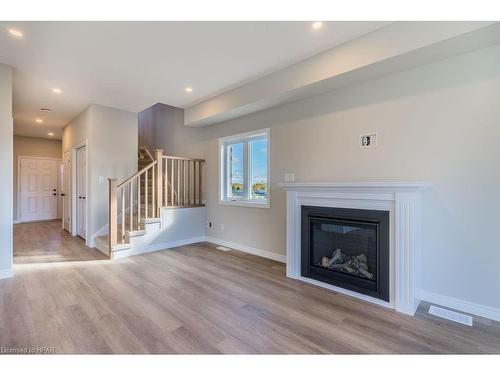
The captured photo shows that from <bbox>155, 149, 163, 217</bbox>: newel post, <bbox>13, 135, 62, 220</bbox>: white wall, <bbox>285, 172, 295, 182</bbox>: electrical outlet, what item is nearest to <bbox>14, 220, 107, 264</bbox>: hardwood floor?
<bbox>155, 149, 163, 217</bbox>: newel post

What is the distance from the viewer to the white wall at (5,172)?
3053 mm

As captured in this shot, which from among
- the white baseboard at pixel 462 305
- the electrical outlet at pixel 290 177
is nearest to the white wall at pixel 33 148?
the electrical outlet at pixel 290 177

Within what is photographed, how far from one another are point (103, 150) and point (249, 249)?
341 centimetres

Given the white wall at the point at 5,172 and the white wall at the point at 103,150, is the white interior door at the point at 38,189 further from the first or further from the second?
the white wall at the point at 5,172

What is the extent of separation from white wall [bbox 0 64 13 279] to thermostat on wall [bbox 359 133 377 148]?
14.3ft

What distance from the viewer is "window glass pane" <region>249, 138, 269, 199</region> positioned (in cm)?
428

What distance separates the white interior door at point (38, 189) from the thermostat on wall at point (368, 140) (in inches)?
361

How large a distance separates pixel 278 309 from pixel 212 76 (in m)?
3.07

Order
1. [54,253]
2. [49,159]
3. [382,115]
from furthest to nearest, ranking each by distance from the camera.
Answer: [49,159] < [54,253] < [382,115]

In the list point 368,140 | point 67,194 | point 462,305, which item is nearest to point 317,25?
point 368,140

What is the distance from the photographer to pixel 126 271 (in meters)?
3.39
